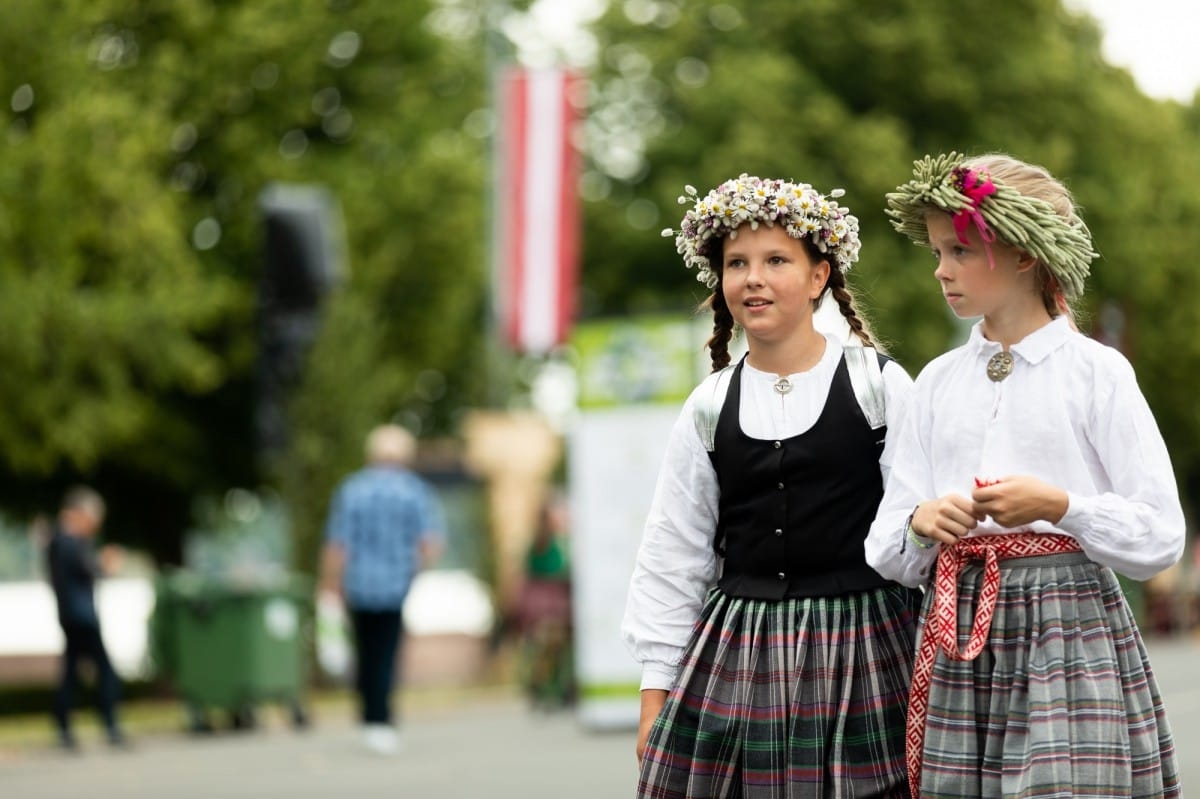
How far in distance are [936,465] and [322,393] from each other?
18869 mm

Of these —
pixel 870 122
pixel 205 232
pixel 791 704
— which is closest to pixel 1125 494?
pixel 791 704

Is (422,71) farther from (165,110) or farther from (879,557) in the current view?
(879,557)

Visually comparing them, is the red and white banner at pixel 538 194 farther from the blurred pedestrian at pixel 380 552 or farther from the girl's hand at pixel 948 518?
the girl's hand at pixel 948 518

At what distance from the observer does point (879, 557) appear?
422cm

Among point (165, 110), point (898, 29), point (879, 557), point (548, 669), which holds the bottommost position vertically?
point (548, 669)

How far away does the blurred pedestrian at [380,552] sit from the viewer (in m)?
13.6

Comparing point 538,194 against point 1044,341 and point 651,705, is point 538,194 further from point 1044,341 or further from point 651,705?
point 1044,341

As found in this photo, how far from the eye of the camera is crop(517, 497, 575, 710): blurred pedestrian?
18797mm

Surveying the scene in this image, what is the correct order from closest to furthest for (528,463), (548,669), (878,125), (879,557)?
(879,557) → (548,669) → (528,463) → (878,125)

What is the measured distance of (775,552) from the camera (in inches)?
176

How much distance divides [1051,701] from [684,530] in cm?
96

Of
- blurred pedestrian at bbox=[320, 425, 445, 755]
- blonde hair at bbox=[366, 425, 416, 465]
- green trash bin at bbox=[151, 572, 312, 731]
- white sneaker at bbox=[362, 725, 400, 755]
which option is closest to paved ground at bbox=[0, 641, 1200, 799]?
white sneaker at bbox=[362, 725, 400, 755]

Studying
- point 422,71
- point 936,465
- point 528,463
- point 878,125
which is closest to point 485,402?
point 528,463

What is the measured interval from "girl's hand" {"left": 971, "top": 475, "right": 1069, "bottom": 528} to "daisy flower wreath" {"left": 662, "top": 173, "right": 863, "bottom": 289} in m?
0.82
